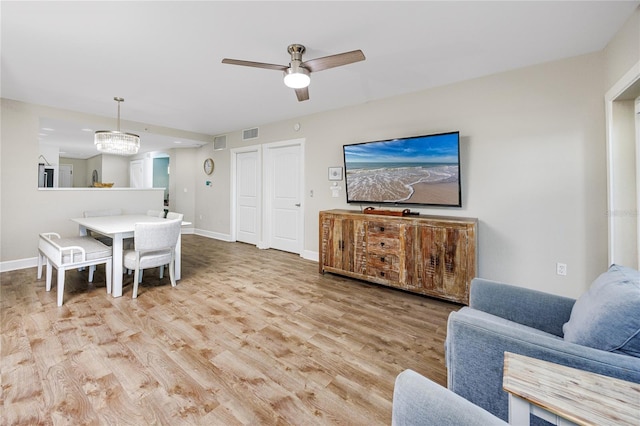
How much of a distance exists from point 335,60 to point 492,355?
2203 mm

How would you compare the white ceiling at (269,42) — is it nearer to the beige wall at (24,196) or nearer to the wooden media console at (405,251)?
the beige wall at (24,196)

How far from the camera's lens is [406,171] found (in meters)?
3.48

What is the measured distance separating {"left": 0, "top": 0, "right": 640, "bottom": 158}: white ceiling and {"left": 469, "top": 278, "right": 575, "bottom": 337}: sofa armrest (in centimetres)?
200

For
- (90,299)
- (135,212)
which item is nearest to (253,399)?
(90,299)

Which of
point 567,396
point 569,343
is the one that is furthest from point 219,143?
point 567,396

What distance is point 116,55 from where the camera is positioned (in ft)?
8.75

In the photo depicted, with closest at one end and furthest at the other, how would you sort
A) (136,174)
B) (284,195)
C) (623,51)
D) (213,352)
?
(213,352) → (623,51) → (284,195) → (136,174)

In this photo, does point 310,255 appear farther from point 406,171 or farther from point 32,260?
point 32,260

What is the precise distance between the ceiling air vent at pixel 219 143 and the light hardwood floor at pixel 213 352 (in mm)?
3733

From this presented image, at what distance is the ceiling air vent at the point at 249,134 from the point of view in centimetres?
550

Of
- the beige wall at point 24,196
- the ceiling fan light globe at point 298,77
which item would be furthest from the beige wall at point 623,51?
the beige wall at point 24,196

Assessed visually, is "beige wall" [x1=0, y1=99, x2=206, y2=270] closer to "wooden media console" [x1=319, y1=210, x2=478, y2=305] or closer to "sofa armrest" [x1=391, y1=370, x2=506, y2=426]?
"wooden media console" [x1=319, y1=210, x2=478, y2=305]

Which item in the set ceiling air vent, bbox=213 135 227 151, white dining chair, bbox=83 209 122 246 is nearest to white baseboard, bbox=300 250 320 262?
white dining chair, bbox=83 209 122 246

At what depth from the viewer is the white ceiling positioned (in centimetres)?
200
